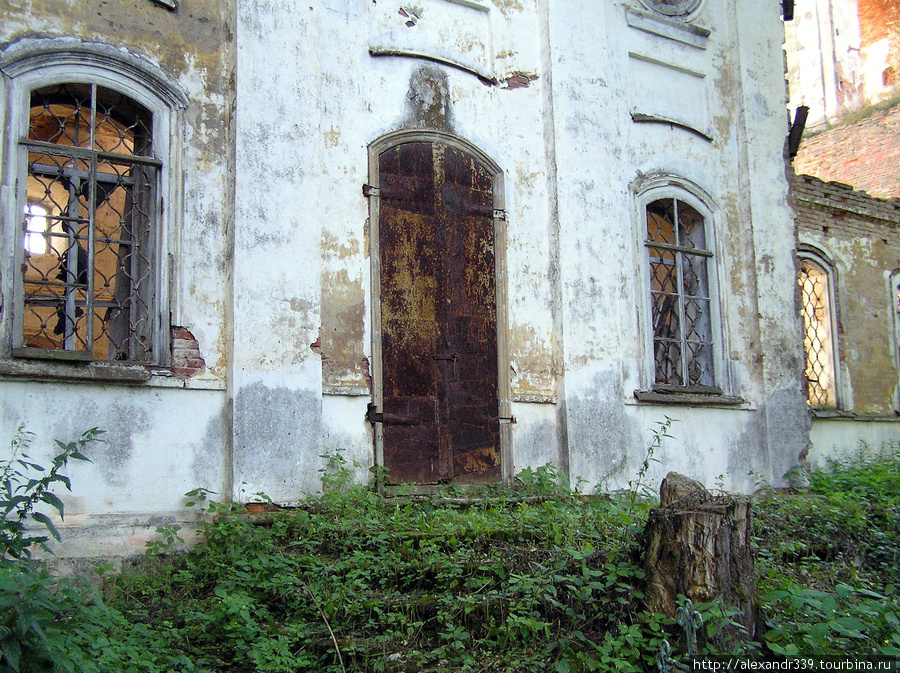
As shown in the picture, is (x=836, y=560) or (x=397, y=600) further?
(x=836, y=560)

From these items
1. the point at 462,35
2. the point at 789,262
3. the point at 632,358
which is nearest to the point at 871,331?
the point at 789,262

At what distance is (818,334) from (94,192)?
30.9 ft

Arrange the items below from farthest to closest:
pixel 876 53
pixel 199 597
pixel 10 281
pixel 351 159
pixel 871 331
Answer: pixel 876 53 < pixel 871 331 < pixel 351 159 < pixel 10 281 < pixel 199 597

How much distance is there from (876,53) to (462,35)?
16.7 m

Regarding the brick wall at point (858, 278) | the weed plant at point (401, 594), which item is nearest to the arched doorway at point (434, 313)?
the weed plant at point (401, 594)

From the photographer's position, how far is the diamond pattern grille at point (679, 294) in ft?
29.4

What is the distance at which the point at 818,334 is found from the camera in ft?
38.2

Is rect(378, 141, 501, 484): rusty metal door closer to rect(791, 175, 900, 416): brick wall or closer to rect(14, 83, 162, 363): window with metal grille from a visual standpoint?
rect(14, 83, 162, 363): window with metal grille

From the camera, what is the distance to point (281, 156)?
679 cm

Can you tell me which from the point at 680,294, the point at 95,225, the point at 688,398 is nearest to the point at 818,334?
the point at 680,294

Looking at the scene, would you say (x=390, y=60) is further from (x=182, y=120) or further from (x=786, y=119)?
(x=786, y=119)

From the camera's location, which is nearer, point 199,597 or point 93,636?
point 93,636

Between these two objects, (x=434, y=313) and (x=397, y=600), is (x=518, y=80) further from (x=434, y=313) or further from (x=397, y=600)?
(x=397, y=600)

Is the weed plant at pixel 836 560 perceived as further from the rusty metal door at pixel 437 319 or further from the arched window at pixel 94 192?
the arched window at pixel 94 192
